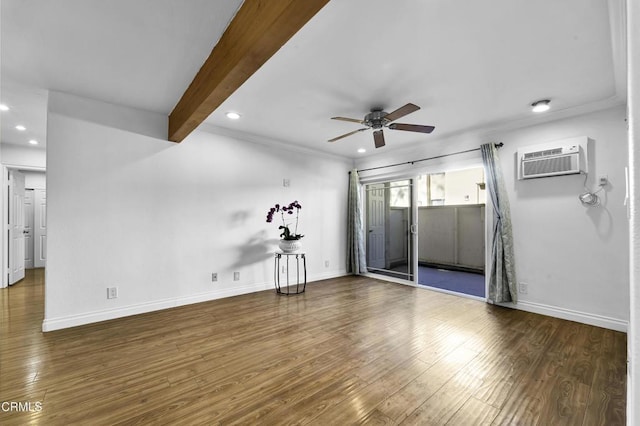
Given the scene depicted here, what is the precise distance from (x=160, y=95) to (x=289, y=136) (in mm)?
1929

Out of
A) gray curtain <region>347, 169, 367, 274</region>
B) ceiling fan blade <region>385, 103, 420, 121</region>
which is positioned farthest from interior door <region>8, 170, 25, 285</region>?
ceiling fan blade <region>385, 103, 420, 121</region>

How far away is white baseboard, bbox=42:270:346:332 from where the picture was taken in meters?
2.94

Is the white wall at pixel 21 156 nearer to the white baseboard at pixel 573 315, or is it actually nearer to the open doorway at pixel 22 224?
the open doorway at pixel 22 224

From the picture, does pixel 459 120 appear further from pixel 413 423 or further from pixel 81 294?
pixel 81 294

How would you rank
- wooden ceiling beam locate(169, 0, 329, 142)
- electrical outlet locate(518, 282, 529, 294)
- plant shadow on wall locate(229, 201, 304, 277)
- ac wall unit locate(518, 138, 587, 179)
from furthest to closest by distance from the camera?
plant shadow on wall locate(229, 201, 304, 277) → electrical outlet locate(518, 282, 529, 294) → ac wall unit locate(518, 138, 587, 179) → wooden ceiling beam locate(169, 0, 329, 142)

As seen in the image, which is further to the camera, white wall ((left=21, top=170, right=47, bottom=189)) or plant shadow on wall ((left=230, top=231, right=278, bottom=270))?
white wall ((left=21, top=170, right=47, bottom=189))

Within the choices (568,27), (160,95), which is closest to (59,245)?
(160,95)

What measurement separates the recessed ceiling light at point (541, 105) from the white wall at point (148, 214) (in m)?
3.55

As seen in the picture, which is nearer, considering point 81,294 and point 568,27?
point 568,27

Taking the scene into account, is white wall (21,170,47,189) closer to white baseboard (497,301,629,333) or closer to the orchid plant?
the orchid plant

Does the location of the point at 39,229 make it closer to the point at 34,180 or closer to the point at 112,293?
the point at 34,180

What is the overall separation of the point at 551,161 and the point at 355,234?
3.33 m

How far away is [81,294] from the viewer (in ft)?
10.1

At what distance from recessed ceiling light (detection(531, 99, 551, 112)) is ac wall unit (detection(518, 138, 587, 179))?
0.53 metres
